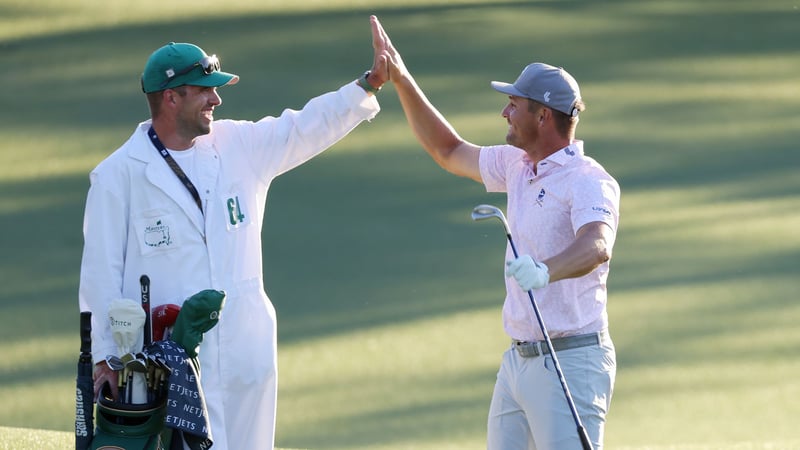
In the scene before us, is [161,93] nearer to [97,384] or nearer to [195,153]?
[195,153]

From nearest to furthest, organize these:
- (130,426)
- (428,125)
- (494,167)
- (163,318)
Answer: (130,426), (163,318), (494,167), (428,125)

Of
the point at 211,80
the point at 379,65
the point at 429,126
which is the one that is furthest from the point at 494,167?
the point at 211,80

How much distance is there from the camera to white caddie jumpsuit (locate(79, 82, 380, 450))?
3674mm

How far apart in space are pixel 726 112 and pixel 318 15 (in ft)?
9.09

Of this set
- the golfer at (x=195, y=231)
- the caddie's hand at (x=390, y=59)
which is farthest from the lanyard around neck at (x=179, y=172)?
the caddie's hand at (x=390, y=59)

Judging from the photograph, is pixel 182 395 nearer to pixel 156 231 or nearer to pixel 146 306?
pixel 146 306

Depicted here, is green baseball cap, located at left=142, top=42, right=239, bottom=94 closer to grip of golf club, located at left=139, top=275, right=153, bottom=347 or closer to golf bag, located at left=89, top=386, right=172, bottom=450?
grip of golf club, located at left=139, top=275, right=153, bottom=347

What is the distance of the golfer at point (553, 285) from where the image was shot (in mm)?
3641

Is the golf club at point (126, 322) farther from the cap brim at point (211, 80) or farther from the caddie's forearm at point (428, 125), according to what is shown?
the caddie's forearm at point (428, 125)

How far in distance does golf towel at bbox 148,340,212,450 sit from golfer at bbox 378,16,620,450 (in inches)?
33.4

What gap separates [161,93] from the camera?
377cm

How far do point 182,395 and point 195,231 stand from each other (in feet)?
1.55

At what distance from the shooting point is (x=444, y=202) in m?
7.82

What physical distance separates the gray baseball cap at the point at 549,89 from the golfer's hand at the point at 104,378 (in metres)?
1.35
